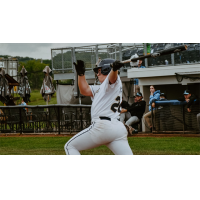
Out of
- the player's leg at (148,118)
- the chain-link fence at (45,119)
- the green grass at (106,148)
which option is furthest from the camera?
the chain-link fence at (45,119)

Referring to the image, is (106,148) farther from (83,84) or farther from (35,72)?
(35,72)

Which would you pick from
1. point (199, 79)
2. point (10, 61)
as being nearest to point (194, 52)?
point (199, 79)

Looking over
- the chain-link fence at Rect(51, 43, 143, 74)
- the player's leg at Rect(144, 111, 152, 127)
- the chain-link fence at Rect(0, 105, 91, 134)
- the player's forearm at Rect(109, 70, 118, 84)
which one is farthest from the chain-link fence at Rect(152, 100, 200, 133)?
the player's forearm at Rect(109, 70, 118, 84)

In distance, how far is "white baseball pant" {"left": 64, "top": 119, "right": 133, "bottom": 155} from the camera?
183 inches

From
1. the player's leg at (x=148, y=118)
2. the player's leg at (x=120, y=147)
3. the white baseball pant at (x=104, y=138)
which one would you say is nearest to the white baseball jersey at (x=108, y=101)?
the white baseball pant at (x=104, y=138)

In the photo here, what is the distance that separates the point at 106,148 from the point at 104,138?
4.89m

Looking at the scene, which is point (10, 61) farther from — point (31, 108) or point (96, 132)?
point (96, 132)

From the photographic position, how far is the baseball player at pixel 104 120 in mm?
4652

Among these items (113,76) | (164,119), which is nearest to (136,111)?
(164,119)

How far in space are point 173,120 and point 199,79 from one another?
2.08 meters

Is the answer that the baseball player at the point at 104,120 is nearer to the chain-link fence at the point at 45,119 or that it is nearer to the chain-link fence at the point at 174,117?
the chain-link fence at the point at 174,117

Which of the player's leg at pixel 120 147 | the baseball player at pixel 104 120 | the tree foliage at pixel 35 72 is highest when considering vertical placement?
the tree foliage at pixel 35 72

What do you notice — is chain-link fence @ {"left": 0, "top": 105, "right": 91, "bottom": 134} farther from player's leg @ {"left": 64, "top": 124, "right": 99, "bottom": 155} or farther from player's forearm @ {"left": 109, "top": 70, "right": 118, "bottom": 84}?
player's forearm @ {"left": 109, "top": 70, "right": 118, "bottom": 84}

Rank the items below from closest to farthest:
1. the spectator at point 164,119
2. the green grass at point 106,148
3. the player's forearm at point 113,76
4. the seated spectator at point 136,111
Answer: the player's forearm at point 113,76 < the green grass at point 106,148 < the spectator at point 164,119 < the seated spectator at point 136,111
